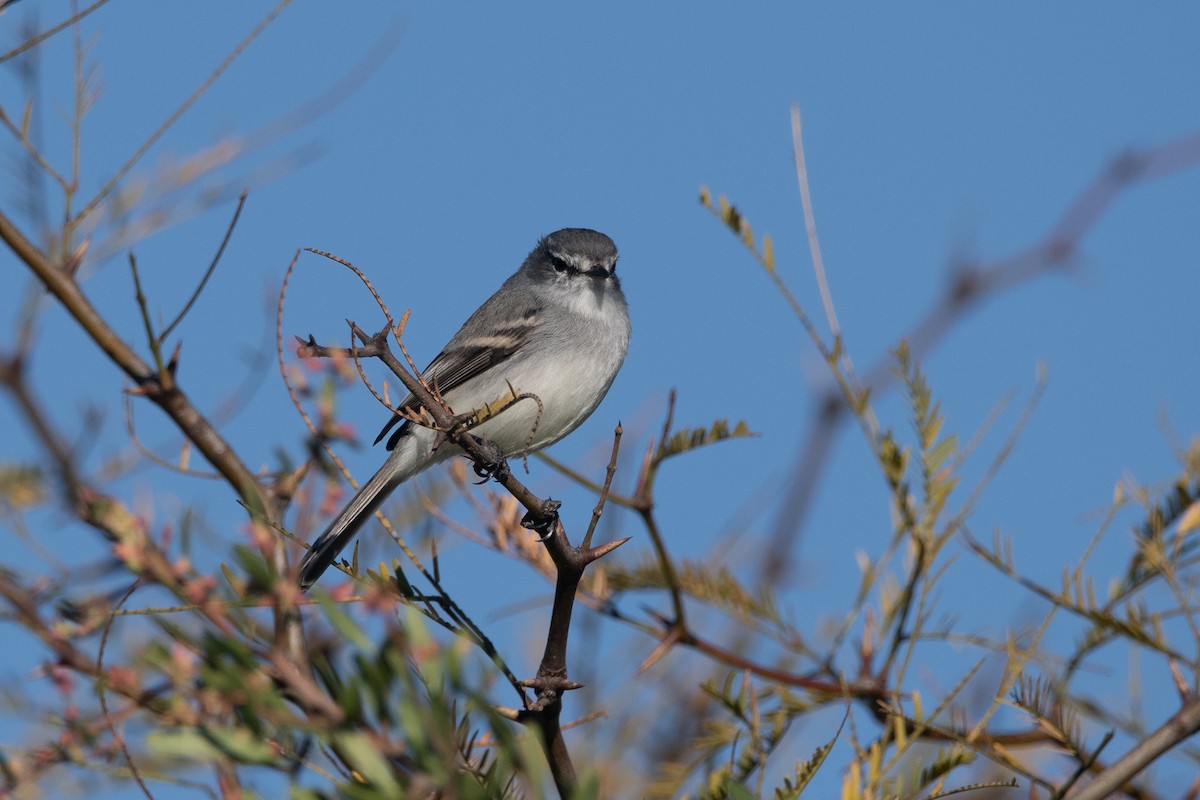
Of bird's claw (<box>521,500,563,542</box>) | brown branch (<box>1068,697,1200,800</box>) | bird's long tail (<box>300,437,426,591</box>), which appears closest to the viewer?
brown branch (<box>1068,697,1200,800</box>)

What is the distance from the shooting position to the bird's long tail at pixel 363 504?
4180 millimetres

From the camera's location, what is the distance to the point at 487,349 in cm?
505

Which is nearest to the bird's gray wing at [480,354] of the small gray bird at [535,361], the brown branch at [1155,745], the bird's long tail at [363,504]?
the small gray bird at [535,361]

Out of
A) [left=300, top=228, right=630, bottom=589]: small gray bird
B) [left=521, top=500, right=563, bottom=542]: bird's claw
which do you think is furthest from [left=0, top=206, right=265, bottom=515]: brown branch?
[left=300, top=228, right=630, bottom=589]: small gray bird

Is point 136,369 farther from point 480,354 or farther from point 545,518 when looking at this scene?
point 480,354

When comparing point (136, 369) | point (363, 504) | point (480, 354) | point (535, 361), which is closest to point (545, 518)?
point (136, 369)

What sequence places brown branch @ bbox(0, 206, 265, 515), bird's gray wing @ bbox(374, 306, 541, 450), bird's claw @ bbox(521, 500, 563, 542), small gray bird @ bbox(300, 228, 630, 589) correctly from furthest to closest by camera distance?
1. bird's gray wing @ bbox(374, 306, 541, 450)
2. small gray bird @ bbox(300, 228, 630, 589)
3. brown branch @ bbox(0, 206, 265, 515)
4. bird's claw @ bbox(521, 500, 563, 542)

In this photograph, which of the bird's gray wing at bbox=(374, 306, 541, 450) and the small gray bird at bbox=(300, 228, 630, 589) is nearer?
the small gray bird at bbox=(300, 228, 630, 589)

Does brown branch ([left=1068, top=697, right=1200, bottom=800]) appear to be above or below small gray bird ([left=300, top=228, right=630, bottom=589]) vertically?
below

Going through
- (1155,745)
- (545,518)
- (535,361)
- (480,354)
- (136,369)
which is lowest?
(1155,745)

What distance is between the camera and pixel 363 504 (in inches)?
184

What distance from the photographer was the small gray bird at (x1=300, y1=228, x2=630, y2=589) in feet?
15.5

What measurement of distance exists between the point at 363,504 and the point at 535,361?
89 cm

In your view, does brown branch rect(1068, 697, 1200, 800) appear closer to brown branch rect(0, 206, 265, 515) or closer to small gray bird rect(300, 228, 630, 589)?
brown branch rect(0, 206, 265, 515)
